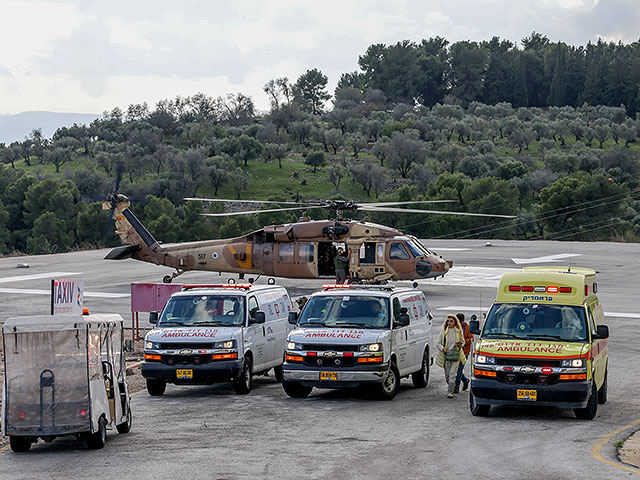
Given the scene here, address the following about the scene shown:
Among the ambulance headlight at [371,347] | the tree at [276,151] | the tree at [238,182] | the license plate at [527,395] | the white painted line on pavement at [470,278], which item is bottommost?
the white painted line on pavement at [470,278]

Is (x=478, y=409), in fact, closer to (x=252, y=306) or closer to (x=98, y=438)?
(x=252, y=306)

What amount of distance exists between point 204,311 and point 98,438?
19.8 feet

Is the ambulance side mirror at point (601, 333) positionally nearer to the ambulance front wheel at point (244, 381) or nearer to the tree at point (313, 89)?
the ambulance front wheel at point (244, 381)

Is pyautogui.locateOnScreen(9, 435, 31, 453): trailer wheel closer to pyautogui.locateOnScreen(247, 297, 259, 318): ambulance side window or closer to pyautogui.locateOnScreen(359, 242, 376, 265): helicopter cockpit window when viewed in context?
pyautogui.locateOnScreen(247, 297, 259, 318): ambulance side window

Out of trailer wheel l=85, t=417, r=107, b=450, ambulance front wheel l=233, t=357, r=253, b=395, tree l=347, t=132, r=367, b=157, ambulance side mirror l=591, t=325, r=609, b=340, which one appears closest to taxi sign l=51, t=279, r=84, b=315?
ambulance front wheel l=233, t=357, r=253, b=395

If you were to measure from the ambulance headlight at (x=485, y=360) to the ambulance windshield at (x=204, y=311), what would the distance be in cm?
520

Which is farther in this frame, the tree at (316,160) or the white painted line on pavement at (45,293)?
the tree at (316,160)

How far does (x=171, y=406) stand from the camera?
17984 millimetres

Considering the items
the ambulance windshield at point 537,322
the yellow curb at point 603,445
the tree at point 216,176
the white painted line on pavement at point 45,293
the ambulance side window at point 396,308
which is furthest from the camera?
the tree at point 216,176

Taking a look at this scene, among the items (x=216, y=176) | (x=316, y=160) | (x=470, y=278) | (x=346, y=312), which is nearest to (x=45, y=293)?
Answer: (x=470, y=278)

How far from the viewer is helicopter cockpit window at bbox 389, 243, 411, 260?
35.4 metres

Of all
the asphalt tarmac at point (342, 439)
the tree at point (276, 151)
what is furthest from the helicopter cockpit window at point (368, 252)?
the tree at point (276, 151)

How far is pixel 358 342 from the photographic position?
58.0 feet

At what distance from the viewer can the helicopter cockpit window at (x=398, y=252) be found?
3538 cm
